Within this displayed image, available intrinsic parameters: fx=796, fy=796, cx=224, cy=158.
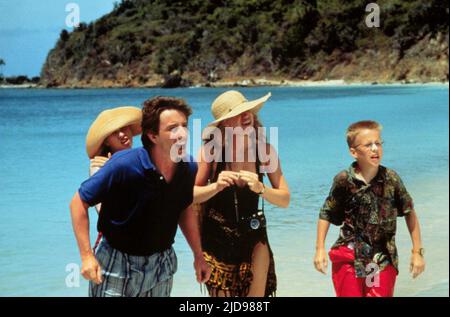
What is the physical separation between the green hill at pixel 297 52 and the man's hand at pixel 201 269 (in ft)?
108

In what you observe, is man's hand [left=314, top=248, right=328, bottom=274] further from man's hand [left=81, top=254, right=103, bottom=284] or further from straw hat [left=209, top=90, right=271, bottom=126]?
man's hand [left=81, top=254, right=103, bottom=284]

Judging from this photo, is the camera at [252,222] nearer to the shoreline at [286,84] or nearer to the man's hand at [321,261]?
the man's hand at [321,261]

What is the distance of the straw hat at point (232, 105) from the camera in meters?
2.83

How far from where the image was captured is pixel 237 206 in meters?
2.80

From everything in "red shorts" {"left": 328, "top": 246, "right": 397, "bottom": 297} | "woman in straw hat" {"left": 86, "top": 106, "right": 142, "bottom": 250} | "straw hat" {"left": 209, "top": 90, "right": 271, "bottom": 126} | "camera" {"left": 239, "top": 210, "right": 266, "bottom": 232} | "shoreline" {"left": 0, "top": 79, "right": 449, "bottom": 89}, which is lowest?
"red shorts" {"left": 328, "top": 246, "right": 397, "bottom": 297}

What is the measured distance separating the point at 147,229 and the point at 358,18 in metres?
41.3

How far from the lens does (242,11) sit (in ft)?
81.0

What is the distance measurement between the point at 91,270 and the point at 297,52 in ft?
163

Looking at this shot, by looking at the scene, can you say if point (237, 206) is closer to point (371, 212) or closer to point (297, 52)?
point (371, 212)

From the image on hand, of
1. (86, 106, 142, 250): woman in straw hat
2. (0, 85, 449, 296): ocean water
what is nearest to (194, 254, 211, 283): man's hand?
(86, 106, 142, 250): woman in straw hat

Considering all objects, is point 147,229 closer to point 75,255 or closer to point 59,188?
point 75,255

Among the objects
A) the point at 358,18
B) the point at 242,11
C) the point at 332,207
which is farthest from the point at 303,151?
the point at 358,18

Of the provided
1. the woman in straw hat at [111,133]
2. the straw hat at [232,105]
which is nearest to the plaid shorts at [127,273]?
the woman in straw hat at [111,133]

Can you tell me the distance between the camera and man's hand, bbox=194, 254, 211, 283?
2751 mm
